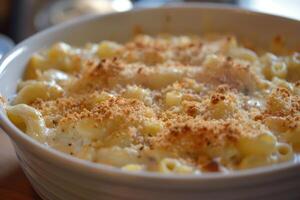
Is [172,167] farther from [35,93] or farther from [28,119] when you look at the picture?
[35,93]

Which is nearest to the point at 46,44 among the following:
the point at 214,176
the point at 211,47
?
the point at 211,47

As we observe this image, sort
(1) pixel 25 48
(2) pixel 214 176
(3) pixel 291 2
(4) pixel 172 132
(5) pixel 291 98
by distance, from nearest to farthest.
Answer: (2) pixel 214 176
(4) pixel 172 132
(5) pixel 291 98
(1) pixel 25 48
(3) pixel 291 2

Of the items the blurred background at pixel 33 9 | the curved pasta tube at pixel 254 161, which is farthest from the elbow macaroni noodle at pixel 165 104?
the blurred background at pixel 33 9

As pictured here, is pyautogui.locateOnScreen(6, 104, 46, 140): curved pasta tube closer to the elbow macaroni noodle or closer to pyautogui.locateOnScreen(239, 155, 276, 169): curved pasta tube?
the elbow macaroni noodle

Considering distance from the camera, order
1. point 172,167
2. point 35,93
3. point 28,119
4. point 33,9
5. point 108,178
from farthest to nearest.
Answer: point 33,9, point 35,93, point 28,119, point 172,167, point 108,178

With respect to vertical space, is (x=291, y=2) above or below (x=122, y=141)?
above

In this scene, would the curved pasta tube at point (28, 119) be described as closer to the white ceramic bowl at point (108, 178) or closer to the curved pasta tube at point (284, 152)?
the white ceramic bowl at point (108, 178)

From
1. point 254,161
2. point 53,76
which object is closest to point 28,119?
point 53,76

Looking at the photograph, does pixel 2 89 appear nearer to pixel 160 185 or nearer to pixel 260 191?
pixel 160 185
